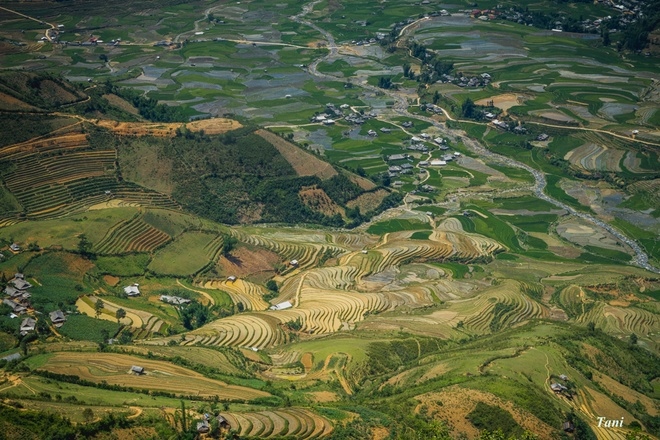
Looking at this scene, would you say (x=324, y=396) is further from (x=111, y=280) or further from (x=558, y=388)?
(x=111, y=280)

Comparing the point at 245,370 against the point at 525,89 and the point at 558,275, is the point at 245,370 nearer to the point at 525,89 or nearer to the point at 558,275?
the point at 558,275

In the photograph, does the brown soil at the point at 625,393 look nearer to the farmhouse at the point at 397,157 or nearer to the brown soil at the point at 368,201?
the brown soil at the point at 368,201

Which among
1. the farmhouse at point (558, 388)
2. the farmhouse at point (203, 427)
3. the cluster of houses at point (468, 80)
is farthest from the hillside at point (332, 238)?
the farmhouse at point (558, 388)

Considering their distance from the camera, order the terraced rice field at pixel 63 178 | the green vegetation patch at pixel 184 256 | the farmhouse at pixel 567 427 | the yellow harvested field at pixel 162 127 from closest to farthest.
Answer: the farmhouse at pixel 567 427 → the green vegetation patch at pixel 184 256 → the terraced rice field at pixel 63 178 → the yellow harvested field at pixel 162 127

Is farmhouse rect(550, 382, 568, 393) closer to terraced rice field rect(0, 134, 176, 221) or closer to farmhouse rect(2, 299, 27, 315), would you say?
farmhouse rect(2, 299, 27, 315)

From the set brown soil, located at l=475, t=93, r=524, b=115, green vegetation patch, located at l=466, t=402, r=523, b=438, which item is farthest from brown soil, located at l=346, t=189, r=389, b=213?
green vegetation patch, located at l=466, t=402, r=523, b=438

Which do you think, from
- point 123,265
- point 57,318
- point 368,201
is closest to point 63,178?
point 123,265

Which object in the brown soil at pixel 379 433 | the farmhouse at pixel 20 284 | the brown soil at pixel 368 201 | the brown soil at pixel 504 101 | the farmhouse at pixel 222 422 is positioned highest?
the farmhouse at pixel 222 422
